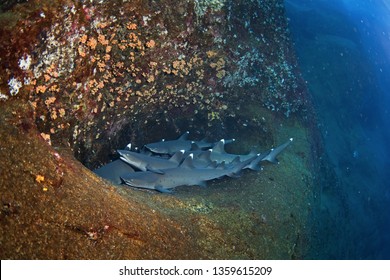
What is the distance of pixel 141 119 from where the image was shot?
605cm

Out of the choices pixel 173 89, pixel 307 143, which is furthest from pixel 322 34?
pixel 173 89

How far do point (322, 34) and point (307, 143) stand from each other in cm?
962

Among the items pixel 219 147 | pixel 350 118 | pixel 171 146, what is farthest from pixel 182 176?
pixel 350 118

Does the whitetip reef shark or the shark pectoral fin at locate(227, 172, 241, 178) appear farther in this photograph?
the shark pectoral fin at locate(227, 172, 241, 178)

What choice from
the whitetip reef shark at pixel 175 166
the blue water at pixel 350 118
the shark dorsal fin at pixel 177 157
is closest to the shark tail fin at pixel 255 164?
the whitetip reef shark at pixel 175 166

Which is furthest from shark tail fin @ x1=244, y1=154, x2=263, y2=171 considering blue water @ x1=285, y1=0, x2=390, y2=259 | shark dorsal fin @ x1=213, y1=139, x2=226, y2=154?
blue water @ x1=285, y1=0, x2=390, y2=259

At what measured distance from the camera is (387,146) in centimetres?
1653

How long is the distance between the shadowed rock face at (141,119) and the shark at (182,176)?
192mm

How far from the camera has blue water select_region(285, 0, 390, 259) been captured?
1162 centimetres

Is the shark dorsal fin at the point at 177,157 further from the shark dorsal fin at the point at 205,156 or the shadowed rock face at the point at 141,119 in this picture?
the shadowed rock face at the point at 141,119

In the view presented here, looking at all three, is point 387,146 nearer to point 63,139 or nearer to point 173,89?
point 173,89

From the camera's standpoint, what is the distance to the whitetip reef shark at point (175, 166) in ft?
16.0

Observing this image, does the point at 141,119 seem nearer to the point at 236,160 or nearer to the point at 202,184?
→ the point at 202,184

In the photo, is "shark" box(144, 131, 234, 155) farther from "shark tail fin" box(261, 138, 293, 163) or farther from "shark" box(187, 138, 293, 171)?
"shark tail fin" box(261, 138, 293, 163)
